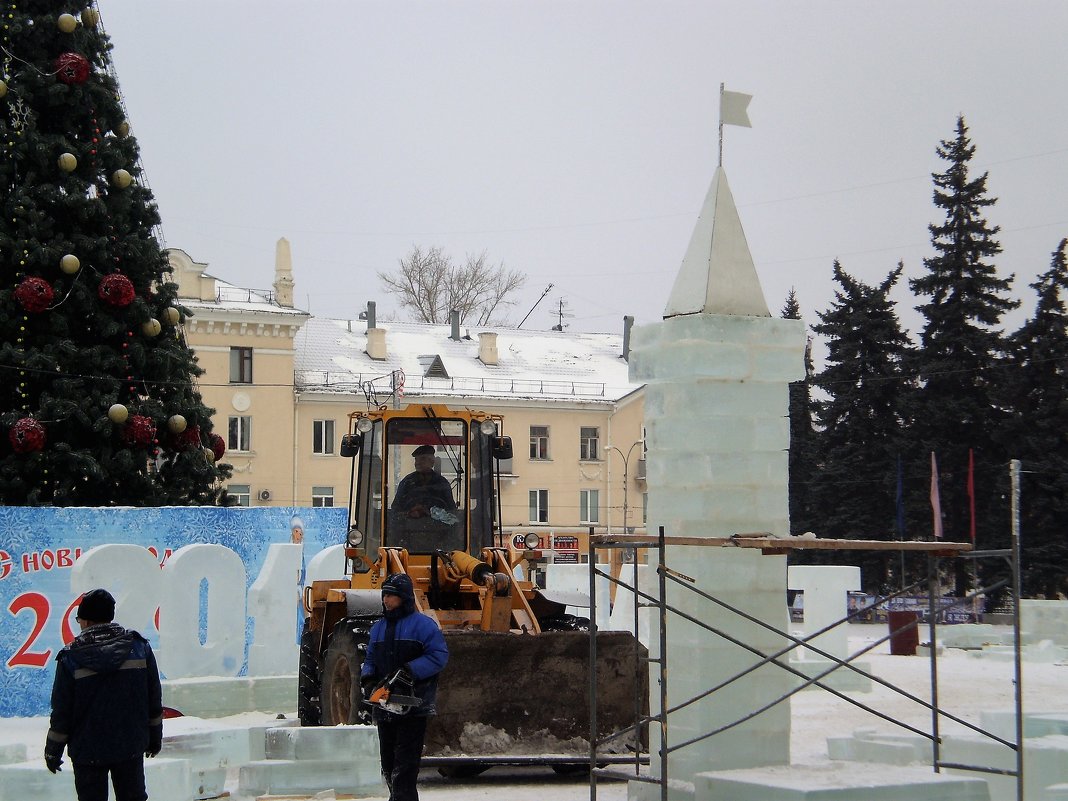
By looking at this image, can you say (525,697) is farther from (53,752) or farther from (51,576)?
(51,576)

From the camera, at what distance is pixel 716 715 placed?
1004 cm

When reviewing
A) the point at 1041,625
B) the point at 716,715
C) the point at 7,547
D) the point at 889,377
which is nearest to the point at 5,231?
the point at 7,547

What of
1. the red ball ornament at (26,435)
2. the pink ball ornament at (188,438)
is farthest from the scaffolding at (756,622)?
the pink ball ornament at (188,438)

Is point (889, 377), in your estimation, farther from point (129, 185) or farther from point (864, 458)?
point (129, 185)

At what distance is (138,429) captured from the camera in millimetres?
18312

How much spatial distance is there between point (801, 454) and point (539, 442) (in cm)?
1015

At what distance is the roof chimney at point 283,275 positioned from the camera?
55781 mm

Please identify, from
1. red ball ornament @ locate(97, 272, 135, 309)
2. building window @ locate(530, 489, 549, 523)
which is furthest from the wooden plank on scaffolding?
building window @ locate(530, 489, 549, 523)

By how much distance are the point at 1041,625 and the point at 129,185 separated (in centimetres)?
1924

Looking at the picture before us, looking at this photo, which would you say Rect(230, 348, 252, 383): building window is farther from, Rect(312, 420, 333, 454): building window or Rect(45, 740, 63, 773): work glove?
Rect(45, 740, 63, 773): work glove

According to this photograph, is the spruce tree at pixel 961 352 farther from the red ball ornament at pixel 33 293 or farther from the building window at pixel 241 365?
the red ball ornament at pixel 33 293

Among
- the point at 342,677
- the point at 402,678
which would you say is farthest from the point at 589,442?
the point at 402,678

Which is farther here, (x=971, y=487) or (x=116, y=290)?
(x=971, y=487)

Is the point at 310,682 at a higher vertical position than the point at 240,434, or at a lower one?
lower
